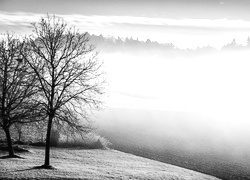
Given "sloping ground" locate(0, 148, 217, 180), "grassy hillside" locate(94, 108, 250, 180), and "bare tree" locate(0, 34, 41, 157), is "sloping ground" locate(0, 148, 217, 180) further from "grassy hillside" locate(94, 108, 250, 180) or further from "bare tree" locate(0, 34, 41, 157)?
"grassy hillside" locate(94, 108, 250, 180)

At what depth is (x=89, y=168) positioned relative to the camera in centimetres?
4153

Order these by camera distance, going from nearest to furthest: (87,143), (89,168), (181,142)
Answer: (89,168) → (87,143) → (181,142)

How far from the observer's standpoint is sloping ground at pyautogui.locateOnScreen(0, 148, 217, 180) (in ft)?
111

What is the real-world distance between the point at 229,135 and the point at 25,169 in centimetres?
6893

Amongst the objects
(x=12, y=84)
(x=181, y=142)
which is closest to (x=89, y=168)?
(x=12, y=84)

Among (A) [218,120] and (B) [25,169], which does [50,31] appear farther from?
(A) [218,120]

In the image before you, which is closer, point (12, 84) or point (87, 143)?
point (12, 84)

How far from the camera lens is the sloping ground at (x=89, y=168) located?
33812 mm

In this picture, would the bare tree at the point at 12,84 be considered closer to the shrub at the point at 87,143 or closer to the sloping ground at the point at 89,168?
the sloping ground at the point at 89,168

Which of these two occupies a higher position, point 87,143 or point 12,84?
point 12,84

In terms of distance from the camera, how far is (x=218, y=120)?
114 metres

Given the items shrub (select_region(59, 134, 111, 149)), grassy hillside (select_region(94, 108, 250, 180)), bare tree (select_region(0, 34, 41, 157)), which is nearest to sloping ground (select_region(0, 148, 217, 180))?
shrub (select_region(59, 134, 111, 149))

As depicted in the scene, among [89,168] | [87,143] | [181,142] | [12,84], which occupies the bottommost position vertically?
[181,142]

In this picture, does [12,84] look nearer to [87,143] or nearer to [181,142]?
[87,143]
